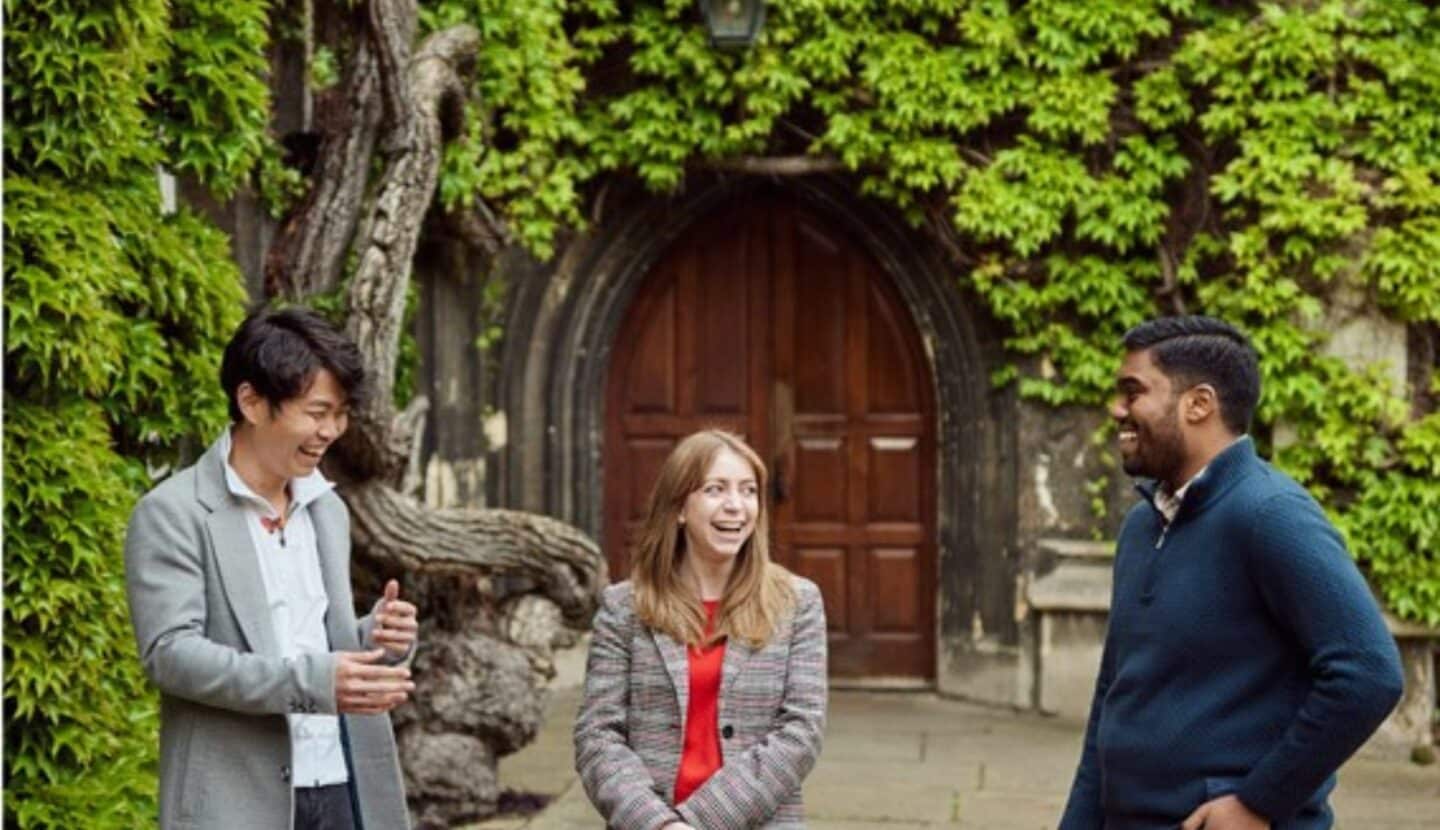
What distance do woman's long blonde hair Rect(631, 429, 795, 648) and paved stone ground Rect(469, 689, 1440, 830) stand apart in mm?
3664

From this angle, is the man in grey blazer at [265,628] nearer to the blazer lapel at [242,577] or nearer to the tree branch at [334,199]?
the blazer lapel at [242,577]

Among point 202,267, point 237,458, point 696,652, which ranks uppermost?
point 202,267

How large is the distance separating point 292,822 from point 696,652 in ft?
2.59

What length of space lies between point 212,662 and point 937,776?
5.80 metres

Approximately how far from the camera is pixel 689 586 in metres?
4.14

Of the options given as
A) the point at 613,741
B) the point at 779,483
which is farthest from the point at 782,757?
the point at 779,483

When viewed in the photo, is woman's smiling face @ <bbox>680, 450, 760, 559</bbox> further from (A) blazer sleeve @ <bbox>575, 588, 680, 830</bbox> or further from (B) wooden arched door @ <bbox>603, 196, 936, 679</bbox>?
(B) wooden arched door @ <bbox>603, 196, 936, 679</bbox>

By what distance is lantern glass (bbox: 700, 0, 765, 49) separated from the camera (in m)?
9.46

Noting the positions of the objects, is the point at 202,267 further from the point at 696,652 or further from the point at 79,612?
the point at 696,652

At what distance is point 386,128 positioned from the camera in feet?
25.2

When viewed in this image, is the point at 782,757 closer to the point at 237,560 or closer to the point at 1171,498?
the point at 1171,498

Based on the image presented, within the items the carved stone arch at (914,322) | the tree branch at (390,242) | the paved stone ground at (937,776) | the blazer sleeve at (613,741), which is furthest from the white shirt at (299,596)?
the carved stone arch at (914,322)

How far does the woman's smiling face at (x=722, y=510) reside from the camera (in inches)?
160

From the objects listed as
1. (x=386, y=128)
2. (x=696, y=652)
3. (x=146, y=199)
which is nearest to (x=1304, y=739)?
(x=696, y=652)
